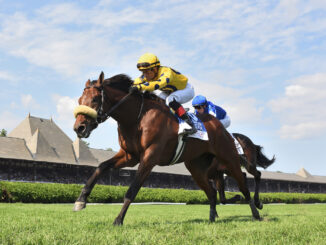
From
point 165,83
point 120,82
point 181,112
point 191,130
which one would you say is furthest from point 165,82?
point 191,130

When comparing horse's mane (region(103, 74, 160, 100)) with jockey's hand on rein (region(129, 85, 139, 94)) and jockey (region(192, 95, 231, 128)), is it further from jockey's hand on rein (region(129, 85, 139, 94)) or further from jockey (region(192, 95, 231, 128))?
jockey (region(192, 95, 231, 128))

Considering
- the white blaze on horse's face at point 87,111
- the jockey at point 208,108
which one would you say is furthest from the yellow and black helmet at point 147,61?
the jockey at point 208,108

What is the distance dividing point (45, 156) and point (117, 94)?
29059 mm

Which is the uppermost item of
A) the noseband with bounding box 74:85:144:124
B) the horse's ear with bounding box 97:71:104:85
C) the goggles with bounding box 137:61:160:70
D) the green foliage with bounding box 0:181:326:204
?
the goggles with bounding box 137:61:160:70

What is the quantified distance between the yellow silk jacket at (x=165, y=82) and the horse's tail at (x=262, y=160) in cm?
563

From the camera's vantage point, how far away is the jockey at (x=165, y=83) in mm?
5414

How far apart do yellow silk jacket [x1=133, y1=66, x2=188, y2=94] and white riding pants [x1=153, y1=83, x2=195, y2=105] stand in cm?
7

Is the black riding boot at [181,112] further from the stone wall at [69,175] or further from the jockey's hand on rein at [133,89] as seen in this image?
the stone wall at [69,175]

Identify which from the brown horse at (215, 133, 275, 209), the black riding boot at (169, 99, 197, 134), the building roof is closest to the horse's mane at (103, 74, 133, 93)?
the black riding boot at (169, 99, 197, 134)

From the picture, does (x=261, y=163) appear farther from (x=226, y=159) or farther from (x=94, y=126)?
(x=94, y=126)

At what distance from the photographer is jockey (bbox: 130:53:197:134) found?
17.8 feet

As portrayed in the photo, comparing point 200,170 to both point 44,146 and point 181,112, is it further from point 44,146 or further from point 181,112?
point 44,146

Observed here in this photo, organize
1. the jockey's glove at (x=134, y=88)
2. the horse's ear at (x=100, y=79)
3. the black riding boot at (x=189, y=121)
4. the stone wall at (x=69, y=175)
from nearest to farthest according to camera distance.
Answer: the horse's ear at (x=100, y=79) < the jockey's glove at (x=134, y=88) < the black riding boot at (x=189, y=121) < the stone wall at (x=69, y=175)

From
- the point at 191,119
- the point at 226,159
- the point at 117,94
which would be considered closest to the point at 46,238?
the point at 117,94
